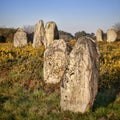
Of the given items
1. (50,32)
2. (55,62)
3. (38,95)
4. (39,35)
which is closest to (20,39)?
(39,35)

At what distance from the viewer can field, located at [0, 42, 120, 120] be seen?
1019 centimetres

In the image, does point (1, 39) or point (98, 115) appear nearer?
point (98, 115)

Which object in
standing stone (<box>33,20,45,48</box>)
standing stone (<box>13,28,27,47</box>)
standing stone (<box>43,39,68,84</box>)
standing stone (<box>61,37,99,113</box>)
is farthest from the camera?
standing stone (<box>13,28,27,47</box>)

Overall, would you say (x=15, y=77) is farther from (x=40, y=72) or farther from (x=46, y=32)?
(x=46, y=32)

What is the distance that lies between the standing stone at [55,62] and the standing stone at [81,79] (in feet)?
13.3

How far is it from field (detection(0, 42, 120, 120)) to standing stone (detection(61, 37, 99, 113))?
12.7 inches

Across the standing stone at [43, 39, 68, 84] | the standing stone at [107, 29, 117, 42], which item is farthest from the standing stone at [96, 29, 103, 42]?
the standing stone at [43, 39, 68, 84]

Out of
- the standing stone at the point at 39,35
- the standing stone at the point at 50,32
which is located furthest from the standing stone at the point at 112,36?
the standing stone at the point at 50,32

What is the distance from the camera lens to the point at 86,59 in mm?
10188

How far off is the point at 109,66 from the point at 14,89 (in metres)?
5.23

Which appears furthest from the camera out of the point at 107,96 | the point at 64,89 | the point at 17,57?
the point at 17,57

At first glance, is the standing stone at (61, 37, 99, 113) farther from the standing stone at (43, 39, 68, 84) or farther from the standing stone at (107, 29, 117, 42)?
the standing stone at (107, 29, 117, 42)

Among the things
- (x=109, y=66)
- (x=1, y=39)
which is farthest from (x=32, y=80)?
(x=1, y=39)

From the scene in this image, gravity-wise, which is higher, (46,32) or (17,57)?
(46,32)
